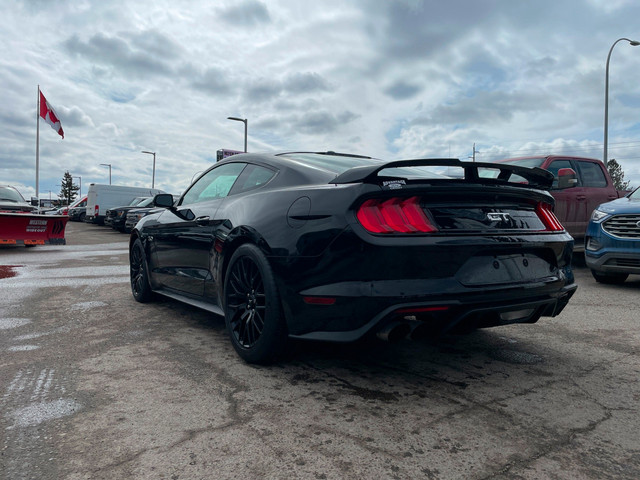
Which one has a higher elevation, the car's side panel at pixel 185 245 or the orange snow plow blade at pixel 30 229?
the car's side panel at pixel 185 245

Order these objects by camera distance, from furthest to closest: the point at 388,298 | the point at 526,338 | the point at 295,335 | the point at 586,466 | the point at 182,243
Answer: the point at 182,243, the point at 526,338, the point at 295,335, the point at 388,298, the point at 586,466

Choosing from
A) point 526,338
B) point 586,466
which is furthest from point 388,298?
point 526,338

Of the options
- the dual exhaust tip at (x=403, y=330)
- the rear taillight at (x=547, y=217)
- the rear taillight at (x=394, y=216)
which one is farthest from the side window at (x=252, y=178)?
the rear taillight at (x=547, y=217)

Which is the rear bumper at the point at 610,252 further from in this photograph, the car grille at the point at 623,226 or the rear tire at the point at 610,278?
the rear tire at the point at 610,278

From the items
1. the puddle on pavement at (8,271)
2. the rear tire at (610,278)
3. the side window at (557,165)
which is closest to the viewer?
the rear tire at (610,278)

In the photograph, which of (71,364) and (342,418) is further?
(71,364)

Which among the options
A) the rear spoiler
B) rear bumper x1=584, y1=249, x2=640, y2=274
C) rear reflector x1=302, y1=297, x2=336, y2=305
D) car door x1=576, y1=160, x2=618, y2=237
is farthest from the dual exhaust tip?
car door x1=576, y1=160, x2=618, y2=237

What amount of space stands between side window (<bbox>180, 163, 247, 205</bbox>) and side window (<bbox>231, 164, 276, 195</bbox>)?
0.36 feet

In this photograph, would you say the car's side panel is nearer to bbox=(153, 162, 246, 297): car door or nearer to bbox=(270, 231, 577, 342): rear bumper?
bbox=(153, 162, 246, 297): car door

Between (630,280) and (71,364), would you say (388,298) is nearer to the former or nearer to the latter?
(71,364)

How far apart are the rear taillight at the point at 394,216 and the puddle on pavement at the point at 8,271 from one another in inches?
276

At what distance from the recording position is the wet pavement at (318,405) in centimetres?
212

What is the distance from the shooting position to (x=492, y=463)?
211cm

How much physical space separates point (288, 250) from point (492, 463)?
1508 mm
